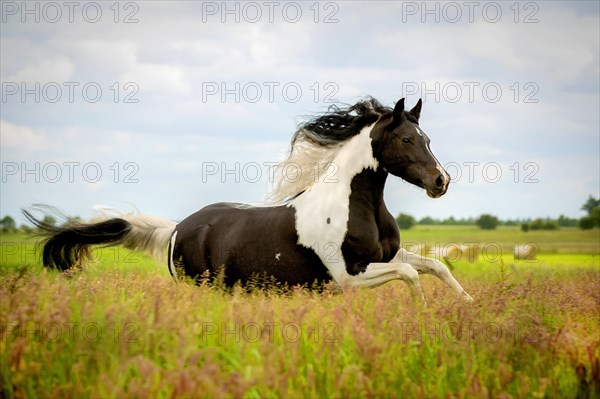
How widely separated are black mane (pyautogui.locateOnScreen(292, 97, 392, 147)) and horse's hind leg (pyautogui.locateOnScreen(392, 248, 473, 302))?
5.28 feet

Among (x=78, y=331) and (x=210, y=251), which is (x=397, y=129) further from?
(x=78, y=331)

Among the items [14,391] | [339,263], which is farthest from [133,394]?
[339,263]

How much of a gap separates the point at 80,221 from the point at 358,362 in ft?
21.6

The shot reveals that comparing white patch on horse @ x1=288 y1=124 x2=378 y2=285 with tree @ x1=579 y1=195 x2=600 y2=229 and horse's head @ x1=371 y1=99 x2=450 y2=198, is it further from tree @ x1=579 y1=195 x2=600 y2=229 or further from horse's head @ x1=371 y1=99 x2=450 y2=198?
tree @ x1=579 y1=195 x2=600 y2=229

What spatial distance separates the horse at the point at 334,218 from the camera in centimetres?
743

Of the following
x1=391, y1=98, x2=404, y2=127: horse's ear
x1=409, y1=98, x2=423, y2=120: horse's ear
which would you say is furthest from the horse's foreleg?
x1=409, y1=98, x2=423, y2=120: horse's ear

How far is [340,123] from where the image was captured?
8.34 meters

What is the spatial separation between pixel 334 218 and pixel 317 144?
1.25m

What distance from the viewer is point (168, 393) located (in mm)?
4203

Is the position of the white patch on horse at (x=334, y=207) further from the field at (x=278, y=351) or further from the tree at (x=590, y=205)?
the tree at (x=590, y=205)

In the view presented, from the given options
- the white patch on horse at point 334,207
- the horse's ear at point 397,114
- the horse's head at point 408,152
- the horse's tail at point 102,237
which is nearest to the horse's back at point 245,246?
the white patch on horse at point 334,207

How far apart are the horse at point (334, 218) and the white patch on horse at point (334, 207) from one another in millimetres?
12

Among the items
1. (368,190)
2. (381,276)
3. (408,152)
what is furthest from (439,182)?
(381,276)

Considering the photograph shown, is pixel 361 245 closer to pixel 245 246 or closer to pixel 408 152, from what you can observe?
pixel 408 152
